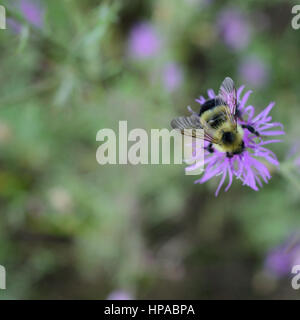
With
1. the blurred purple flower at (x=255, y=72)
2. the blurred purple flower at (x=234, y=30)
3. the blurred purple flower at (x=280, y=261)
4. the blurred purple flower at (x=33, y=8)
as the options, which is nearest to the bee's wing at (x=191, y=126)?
the blurred purple flower at (x=280, y=261)

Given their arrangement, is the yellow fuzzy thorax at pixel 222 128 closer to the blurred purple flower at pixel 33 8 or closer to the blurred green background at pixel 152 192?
the blurred green background at pixel 152 192

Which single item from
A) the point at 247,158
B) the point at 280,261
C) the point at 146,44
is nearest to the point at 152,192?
the point at 280,261

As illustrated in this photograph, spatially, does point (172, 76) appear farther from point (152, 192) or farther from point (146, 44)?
point (152, 192)

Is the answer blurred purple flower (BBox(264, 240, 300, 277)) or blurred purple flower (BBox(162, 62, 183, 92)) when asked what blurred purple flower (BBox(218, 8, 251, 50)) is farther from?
blurred purple flower (BBox(264, 240, 300, 277))

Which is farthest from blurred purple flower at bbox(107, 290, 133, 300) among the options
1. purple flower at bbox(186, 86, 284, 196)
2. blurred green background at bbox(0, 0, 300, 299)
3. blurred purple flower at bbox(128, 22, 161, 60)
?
blurred purple flower at bbox(128, 22, 161, 60)

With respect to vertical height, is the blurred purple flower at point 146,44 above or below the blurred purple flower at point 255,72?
above
